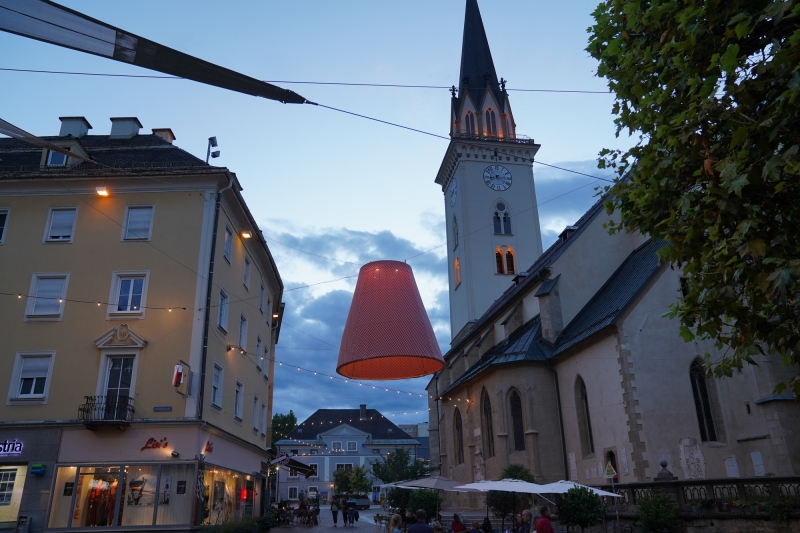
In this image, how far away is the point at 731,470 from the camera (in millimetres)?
21875

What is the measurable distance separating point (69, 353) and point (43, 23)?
15578 millimetres

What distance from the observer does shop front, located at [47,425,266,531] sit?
60.8ft

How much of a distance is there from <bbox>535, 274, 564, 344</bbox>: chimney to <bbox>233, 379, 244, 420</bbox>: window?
14.5m

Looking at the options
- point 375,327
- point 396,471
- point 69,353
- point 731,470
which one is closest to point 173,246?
point 69,353

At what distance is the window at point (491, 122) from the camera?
184ft

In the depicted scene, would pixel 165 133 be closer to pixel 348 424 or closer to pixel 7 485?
pixel 7 485

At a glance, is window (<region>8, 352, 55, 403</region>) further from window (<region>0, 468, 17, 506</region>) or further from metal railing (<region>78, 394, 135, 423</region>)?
window (<region>0, 468, 17, 506</region>)

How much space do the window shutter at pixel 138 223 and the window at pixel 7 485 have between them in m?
8.18

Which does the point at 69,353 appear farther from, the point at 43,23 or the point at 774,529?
the point at 774,529

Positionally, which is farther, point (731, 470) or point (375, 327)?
point (731, 470)

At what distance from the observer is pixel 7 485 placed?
62.5 feet

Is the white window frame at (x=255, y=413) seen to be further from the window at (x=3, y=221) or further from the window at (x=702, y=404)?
the window at (x=702, y=404)

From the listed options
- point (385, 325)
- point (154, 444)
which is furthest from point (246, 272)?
point (385, 325)

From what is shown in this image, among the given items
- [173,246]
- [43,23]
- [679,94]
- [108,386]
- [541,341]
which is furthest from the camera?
[541,341]
